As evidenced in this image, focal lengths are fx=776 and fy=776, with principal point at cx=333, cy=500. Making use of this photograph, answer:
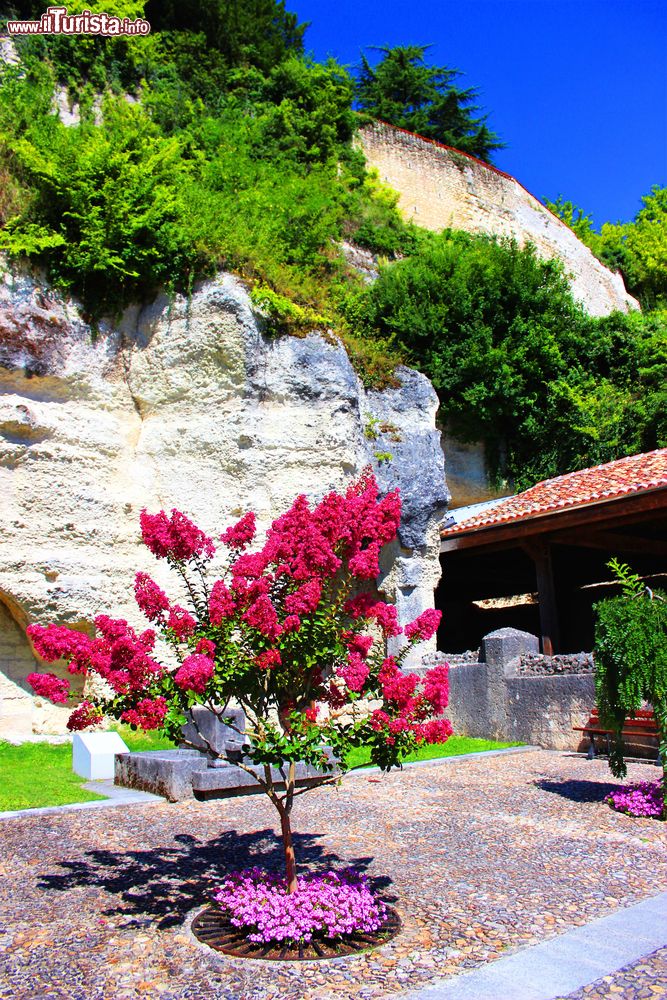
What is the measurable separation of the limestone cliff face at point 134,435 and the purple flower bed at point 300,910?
7755 millimetres

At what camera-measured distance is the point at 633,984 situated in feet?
11.1

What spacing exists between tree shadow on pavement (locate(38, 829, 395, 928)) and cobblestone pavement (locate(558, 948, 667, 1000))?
1514 millimetres

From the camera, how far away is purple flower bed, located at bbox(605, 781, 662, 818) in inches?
273

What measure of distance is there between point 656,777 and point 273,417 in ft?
25.8

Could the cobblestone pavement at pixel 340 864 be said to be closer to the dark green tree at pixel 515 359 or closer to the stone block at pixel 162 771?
the stone block at pixel 162 771

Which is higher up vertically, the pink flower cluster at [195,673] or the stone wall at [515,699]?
the pink flower cluster at [195,673]

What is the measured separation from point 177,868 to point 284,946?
1702 millimetres

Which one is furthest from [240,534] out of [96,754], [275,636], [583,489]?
[583,489]

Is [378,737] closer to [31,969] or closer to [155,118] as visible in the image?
[31,969]

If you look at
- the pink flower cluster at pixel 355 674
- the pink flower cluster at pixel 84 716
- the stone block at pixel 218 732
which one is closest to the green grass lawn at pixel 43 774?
the stone block at pixel 218 732

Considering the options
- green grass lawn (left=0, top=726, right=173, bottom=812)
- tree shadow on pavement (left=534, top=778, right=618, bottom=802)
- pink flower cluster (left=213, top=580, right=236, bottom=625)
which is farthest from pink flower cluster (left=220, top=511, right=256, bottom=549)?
tree shadow on pavement (left=534, top=778, right=618, bottom=802)

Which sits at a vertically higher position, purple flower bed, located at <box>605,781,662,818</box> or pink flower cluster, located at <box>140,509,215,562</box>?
pink flower cluster, located at <box>140,509,215,562</box>

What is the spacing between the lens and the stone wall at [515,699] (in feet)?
35.6

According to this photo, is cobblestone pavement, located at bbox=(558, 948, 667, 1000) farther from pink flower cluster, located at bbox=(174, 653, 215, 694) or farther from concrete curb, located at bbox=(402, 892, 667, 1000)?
pink flower cluster, located at bbox=(174, 653, 215, 694)
